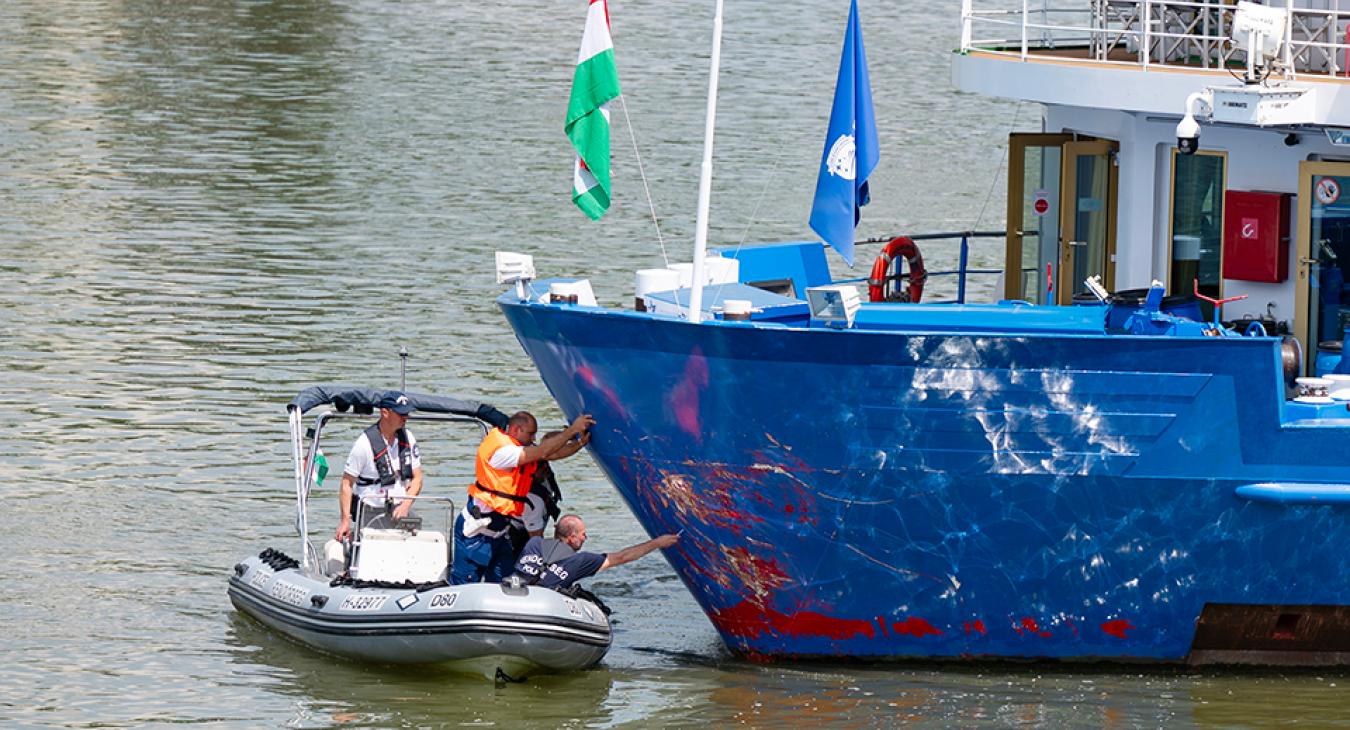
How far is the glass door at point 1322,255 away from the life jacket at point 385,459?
522 centimetres

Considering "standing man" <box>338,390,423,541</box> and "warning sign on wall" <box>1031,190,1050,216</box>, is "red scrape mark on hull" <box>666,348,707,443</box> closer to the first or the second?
"standing man" <box>338,390,423,541</box>

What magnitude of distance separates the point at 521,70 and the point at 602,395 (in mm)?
31949

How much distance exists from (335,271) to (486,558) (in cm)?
1333

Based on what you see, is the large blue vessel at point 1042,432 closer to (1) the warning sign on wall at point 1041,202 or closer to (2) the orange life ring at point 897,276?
(1) the warning sign on wall at point 1041,202

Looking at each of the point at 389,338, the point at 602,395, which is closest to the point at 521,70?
the point at 389,338

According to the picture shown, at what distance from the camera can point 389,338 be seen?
22.3 m

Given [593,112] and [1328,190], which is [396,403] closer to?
[593,112]

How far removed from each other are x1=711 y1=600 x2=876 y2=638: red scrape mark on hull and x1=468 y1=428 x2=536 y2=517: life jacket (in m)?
1.28

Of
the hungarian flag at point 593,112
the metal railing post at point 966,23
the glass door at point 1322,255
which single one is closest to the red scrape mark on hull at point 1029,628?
the glass door at point 1322,255

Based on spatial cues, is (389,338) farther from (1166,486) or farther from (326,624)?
(1166,486)

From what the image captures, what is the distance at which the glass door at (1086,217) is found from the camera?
14.2m

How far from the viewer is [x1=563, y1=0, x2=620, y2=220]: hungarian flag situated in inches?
471

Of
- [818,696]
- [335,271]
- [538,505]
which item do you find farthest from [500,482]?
[335,271]

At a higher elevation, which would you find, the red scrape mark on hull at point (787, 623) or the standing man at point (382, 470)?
the standing man at point (382, 470)
